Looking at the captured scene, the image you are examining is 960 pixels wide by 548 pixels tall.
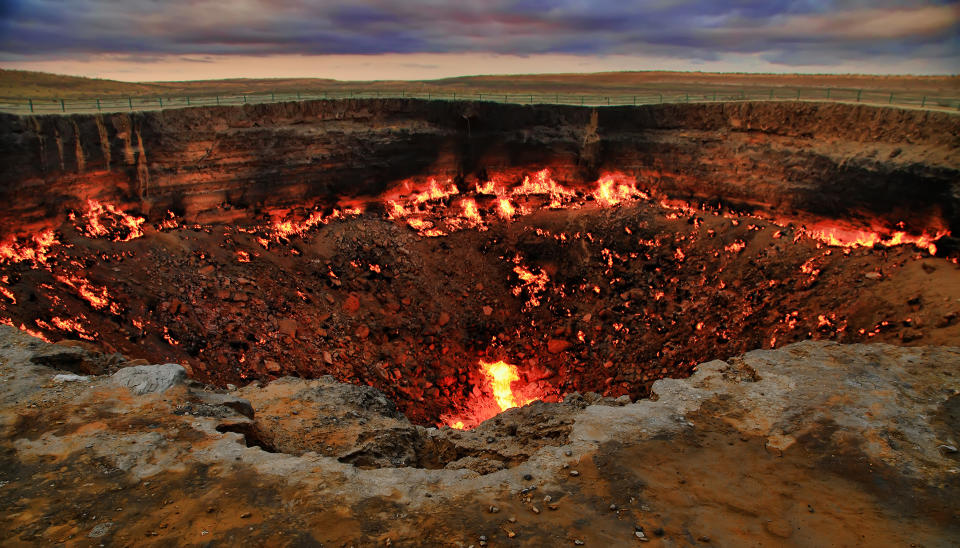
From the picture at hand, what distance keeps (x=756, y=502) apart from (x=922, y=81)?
2114 inches

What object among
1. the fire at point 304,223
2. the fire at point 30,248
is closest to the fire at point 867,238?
the fire at point 304,223

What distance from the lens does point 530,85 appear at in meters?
Answer: 55.2

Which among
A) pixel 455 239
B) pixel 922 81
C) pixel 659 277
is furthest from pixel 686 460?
pixel 922 81

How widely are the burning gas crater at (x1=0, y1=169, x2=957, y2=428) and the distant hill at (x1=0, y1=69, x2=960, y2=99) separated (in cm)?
1464

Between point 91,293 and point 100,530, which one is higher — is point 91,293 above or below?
above

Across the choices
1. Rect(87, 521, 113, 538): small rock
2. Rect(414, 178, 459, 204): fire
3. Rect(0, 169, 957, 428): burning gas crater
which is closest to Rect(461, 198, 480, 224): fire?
Rect(0, 169, 957, 428): burning gas crater

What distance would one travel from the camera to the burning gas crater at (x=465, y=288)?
1720 centimetres

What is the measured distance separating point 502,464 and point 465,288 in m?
14.2

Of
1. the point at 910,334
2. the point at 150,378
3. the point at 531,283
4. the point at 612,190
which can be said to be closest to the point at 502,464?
the point at 150,378

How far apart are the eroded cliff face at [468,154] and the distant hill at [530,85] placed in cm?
1130

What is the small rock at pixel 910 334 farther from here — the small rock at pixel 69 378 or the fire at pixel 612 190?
the small rock at pixel 69 378

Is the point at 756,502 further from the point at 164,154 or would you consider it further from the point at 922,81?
the point at 922,81

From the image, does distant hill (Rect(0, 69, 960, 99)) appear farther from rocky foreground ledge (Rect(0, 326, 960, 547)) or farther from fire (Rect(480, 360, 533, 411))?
rocky foreground ledge (Rect(0, 326, 960, 547))

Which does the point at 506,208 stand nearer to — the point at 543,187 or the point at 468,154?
the point at 543,187
